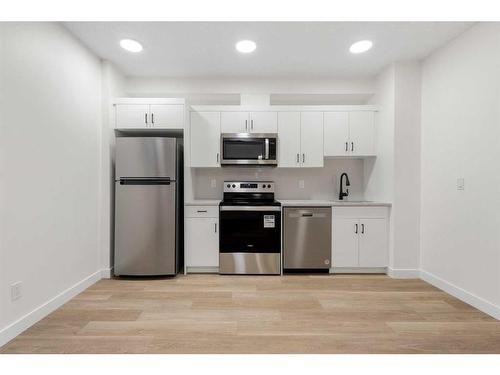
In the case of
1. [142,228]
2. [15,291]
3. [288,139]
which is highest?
[288,139]

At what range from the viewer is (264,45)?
9.55 feet

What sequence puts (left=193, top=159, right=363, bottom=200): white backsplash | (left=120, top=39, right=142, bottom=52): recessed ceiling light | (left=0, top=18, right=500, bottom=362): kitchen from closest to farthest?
(left=0, top=18, right=500, bottom=362): kitchen
(left=120, top=39, right=142, bottom=52): recessed ceiling light
(left=193, top=159, right=363, bottom=200): white backsplash

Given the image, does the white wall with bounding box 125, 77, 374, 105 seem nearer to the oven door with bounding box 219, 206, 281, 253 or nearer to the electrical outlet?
the oven door with bounding box 219, 206, 281, 253

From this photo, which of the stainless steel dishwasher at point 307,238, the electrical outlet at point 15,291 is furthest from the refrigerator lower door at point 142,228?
the stainless steel dishwasher at point 307,238

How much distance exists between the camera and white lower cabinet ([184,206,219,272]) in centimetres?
344

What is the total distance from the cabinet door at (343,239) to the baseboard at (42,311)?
2.82 m

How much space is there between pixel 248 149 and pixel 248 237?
112 centimetres

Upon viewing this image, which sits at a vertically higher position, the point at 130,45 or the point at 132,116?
the point at 130,45

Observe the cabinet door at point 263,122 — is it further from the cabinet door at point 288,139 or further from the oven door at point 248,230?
the oven door at point 248,230

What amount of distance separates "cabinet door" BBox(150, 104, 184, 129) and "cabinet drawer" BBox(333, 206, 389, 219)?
2196 millimetres

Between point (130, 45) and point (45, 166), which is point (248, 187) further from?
→ point (45, 166)

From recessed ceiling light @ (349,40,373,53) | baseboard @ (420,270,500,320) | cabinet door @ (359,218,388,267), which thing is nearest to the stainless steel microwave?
recessed ceiling light @ (349,40,373,53)

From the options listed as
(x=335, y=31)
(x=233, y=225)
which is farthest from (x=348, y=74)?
(x=233, y=225)

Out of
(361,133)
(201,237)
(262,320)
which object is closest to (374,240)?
(361,133)
